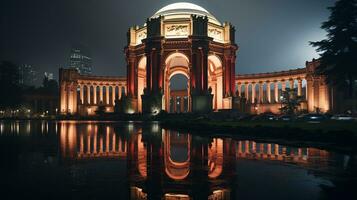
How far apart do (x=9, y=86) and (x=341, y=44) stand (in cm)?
7438

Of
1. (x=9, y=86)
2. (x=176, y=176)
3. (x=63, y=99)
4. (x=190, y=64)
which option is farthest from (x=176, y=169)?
(x=63, y=99)

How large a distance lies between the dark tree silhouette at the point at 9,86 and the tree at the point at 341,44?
70.3 meters

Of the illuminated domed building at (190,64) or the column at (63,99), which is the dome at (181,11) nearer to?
the illuminated domed building at (190,64)

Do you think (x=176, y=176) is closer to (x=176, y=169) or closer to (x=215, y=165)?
(x=176, y=169)

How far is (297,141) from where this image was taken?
1811 centimetres

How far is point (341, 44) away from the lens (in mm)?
39031

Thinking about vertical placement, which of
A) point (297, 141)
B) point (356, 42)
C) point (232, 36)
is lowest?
point (297, 141)

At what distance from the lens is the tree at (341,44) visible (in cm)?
3800

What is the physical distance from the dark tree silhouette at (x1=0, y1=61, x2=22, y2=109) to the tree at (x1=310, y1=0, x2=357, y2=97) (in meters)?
70.3

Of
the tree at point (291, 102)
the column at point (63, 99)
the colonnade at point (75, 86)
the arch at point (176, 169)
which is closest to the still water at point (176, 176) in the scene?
the arch at point (176, 169)

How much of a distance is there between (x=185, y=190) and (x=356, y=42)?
39616mm

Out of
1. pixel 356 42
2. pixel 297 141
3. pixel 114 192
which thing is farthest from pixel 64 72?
pixel 114 192

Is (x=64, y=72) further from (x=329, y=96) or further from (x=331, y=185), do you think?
(x=331, y=185)

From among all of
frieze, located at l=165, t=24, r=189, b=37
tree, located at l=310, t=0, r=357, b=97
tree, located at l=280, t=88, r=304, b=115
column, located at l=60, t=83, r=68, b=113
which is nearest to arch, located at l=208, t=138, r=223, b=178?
tree, located at l=310, t=0, r=357, b=97
